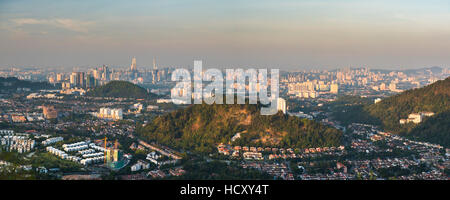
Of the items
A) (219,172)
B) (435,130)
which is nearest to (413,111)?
(435,130)

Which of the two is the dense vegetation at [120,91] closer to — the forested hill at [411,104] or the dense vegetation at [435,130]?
the forested hill at [411,104]

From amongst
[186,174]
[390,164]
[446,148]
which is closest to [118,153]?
[186,174]

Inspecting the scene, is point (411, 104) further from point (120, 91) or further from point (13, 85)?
point (13, 85)

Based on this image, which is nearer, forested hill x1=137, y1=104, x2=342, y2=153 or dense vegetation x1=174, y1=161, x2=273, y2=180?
dense vegetation x1=174, y1=161, x2=273, y2=180

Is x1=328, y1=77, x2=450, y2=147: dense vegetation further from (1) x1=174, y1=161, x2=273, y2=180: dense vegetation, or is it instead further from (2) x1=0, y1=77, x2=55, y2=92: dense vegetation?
(2) x1=0, y1=77, x2=55, y2=92: dense vegetation

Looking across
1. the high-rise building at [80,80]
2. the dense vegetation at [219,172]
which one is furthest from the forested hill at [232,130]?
the high-rise building at [80,80]

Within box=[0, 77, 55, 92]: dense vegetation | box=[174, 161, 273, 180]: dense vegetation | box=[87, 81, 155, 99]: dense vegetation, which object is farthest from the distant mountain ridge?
box=[0, 77, 55, 92]: dense vegetation
